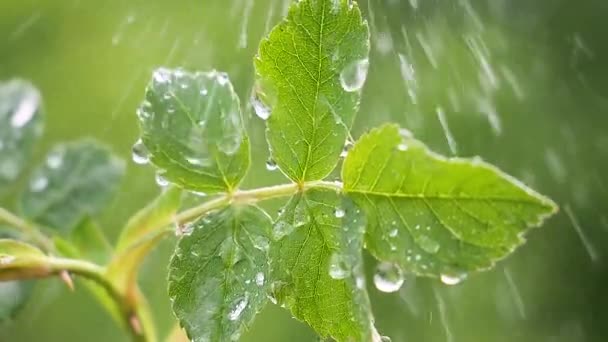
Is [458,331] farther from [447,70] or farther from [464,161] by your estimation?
[464,161]

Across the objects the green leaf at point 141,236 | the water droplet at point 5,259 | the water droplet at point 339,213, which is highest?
the water droplet at point 339,213

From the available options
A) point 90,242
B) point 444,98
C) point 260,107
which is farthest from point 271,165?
point 444,98

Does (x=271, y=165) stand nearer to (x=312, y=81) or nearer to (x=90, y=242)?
(x=312, y=81)

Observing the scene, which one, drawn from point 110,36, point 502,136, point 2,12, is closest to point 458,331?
point 502,136

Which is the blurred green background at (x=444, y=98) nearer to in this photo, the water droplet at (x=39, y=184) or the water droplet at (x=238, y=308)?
the water droplet at (x=39, y=184)

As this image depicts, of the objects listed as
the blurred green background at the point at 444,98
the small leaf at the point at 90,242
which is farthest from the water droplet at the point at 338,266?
the blurred green background at the point at 444,98
